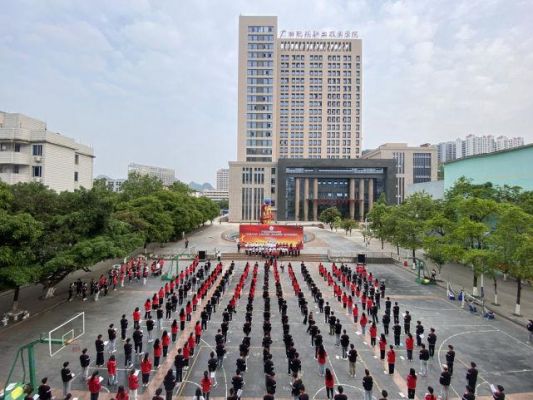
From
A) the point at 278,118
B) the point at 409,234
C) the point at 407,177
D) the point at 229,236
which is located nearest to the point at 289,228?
the point at 409,234

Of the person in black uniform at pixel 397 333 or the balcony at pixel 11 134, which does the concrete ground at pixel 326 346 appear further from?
the balcony at pixel 11 134

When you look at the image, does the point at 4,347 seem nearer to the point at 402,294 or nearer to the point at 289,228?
the point at 402,294

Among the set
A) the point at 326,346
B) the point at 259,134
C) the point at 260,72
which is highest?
the point at 260,72

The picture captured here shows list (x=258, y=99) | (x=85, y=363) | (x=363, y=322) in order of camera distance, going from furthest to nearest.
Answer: (x=258, y=99)
(x=363, y=322)
(x=85, y=363)

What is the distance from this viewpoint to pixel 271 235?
30.9m

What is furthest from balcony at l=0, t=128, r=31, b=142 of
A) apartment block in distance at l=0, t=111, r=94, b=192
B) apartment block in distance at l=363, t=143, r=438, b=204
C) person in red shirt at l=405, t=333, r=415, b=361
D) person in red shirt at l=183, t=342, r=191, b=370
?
apartment block in distance at l=363, t=143, r=438, b=204

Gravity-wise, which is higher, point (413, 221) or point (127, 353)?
point (413, 221)

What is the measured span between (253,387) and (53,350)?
23.5 ft

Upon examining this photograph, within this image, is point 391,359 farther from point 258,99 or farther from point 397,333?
point 258,99

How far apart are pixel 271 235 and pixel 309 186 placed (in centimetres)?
3557

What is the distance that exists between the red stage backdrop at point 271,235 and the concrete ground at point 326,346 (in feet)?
38.4

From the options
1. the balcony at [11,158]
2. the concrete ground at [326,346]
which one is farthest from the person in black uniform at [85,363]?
the balcony at [11,158]

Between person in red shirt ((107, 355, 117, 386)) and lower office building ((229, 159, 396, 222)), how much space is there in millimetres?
55708

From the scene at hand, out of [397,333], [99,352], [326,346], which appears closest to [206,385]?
[99,352]
